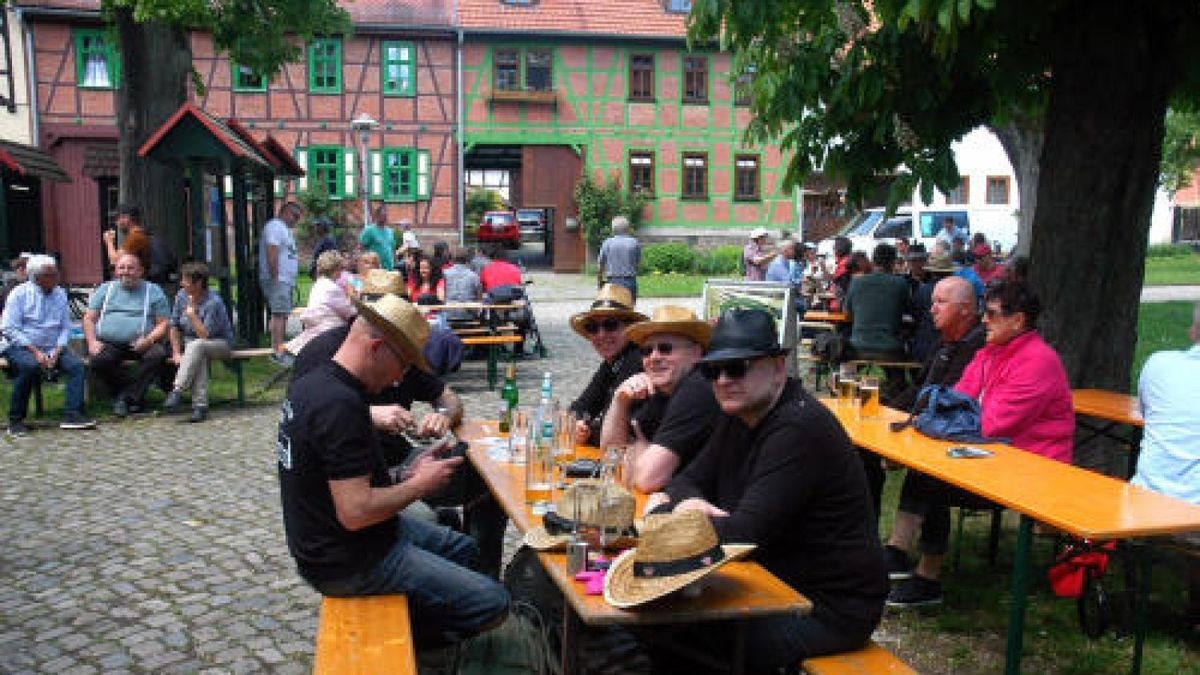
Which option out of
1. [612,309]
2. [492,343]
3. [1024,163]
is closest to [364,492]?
[612,309]

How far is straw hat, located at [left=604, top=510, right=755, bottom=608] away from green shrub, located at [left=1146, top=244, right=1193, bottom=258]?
141 ft

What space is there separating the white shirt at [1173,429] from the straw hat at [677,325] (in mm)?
2114

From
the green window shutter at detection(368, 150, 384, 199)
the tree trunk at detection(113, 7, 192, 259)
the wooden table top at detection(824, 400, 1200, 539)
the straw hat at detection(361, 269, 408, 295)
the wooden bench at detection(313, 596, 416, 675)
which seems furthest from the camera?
the green window shutter at detection(368, 150, 384, 199)

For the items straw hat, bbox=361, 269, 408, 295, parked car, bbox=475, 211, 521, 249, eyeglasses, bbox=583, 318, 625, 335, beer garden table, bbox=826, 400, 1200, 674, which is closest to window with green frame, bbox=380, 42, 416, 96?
parked car, bbox=475, 211, 521, 249

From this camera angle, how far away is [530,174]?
30.7 m

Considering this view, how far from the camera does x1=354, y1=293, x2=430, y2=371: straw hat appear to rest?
3.17 meters

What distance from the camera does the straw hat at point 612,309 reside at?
4.79 m

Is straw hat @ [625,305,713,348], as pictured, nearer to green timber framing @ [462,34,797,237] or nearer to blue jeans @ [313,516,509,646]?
blue jeans @ [313,516,509,646]

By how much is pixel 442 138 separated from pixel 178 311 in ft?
68.8

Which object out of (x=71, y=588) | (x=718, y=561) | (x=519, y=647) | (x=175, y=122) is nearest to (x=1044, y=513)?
(x=718, y=561)

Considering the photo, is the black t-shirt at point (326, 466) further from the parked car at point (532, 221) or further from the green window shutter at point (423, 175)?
the parked car at point (532, 221)

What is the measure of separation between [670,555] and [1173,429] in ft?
9.80

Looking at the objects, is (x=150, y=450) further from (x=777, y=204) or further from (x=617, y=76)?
(x=777, y=204)

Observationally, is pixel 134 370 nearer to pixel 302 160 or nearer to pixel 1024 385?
pixel 1024 385
